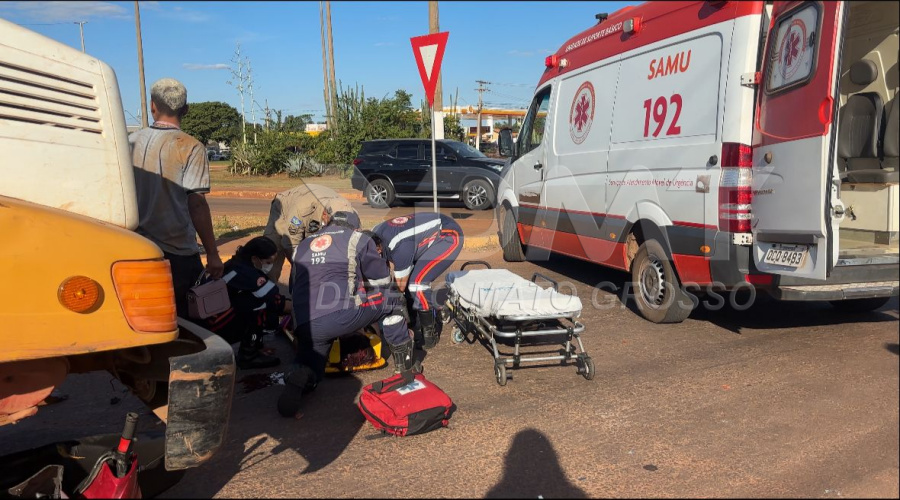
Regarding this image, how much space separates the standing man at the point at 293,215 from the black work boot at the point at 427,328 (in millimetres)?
1418

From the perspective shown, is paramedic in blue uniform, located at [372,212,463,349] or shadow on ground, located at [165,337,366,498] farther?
paramedic in blue uniform, located at [372,212,463,349]

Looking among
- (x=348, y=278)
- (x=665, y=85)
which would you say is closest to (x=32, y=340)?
(x=348, y=278)

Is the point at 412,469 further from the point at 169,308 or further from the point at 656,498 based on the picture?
the point at 169,308

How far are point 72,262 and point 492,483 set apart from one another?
2.08 metres

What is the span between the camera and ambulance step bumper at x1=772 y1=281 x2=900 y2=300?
4.45m

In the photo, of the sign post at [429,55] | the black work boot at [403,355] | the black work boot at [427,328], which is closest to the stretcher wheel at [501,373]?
the black work boot at [403,355]

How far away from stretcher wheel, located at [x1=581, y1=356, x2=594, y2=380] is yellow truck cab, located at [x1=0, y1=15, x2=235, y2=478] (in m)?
2.74

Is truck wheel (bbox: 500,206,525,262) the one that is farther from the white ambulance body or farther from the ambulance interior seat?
the ambulance interior seat

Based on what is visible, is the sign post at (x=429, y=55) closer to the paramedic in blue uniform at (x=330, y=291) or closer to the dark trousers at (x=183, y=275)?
the paramedic in blue uniform at (x=330, y=291)

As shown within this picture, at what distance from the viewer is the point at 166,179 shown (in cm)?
403

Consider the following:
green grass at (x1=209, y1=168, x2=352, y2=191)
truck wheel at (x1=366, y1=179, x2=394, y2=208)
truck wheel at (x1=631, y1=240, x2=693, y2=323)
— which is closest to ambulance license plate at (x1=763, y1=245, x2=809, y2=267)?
truck wheel at (x1=631, y1=240, x2=693, y2=323)

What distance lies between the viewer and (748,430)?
12.1ft

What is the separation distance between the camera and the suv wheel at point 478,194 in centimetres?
1586

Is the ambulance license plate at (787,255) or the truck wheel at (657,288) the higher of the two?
the ambulance license plate at (787,255)
